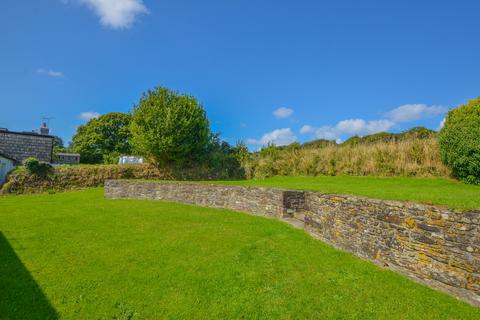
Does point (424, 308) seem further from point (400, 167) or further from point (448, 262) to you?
point (400, 167)

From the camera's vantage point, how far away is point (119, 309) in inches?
168

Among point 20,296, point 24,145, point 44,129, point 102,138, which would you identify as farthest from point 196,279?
point 102,138

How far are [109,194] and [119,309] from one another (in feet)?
46.2

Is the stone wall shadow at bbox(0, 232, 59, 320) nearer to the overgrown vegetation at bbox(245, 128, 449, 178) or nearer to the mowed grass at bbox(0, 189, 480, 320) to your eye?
the mowed grass at bbox(0, 189, 480, 320)

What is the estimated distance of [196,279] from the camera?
5.22 metres

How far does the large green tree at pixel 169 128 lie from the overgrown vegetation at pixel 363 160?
5.27m

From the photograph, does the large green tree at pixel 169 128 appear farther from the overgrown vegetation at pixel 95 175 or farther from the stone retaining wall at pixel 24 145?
the stone retaining wall at pixel 24 145

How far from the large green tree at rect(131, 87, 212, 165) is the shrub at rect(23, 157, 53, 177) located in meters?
6.85

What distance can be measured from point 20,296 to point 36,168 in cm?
1998

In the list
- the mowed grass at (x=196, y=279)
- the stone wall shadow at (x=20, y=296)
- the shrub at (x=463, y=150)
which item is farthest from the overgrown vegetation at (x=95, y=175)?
the stone wall shadow at (x=20, y=296)

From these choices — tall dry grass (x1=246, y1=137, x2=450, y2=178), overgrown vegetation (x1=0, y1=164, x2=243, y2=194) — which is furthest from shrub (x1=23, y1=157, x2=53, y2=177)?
tall dry grass (x1=246, y1=137, x2=450, y2=178)

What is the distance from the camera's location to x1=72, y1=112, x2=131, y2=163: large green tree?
4194 cm

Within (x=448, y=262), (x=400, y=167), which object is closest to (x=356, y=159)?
(x=400, y=167)

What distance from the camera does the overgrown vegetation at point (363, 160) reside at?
11.6 m
